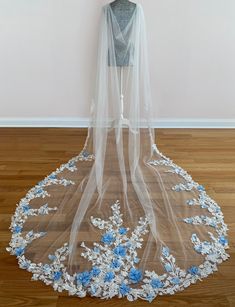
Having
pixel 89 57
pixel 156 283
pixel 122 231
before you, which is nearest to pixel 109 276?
pixel 156 283

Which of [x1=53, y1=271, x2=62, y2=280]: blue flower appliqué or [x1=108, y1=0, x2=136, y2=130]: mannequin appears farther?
[x1=108, y1=0, x2=136, y2=130]: mannequin

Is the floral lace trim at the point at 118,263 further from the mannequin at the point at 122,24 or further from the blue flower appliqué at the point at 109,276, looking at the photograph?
the mannequin at the point at 122,24

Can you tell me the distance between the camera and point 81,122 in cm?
363

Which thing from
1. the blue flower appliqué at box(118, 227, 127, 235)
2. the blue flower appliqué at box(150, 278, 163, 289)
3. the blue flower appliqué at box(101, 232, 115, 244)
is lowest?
the blue flower appliqué at box(150, 278, 163, 289)

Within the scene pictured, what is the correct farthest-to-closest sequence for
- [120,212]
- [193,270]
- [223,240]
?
[120,212], [223,240], [193,270]

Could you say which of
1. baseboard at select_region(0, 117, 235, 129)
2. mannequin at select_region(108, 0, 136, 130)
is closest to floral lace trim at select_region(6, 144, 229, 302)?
mannequin at select_region(108, 0, 136, 130)

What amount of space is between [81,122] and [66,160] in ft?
3.05

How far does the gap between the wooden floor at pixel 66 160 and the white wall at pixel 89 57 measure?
11.4 inches

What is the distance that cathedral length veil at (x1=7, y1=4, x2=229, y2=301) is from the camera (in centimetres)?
158

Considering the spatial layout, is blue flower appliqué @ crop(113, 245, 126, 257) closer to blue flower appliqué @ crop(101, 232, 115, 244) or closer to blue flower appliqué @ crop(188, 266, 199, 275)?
blue flower appliqué @ crop(101, 232, 115, 244)

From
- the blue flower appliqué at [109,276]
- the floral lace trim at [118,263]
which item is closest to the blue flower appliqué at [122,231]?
the floral lace trim at [118,263]

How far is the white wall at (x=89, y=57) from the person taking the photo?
3209mm

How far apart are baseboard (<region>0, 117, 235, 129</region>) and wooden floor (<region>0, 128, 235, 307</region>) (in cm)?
9

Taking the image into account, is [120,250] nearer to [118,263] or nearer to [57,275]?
[118,263]
